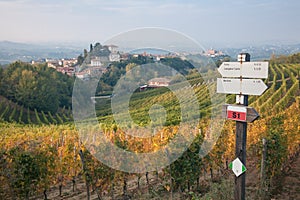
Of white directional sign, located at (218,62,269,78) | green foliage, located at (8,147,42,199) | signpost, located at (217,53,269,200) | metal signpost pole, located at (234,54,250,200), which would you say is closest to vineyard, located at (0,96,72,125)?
green foliage, located at (8,147,42,199)

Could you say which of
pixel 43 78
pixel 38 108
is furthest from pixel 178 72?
Result: pixel 43 78

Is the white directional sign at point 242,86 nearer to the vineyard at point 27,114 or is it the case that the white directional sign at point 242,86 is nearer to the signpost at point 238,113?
the signpost at point 238,113

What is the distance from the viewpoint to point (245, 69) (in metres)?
3.08

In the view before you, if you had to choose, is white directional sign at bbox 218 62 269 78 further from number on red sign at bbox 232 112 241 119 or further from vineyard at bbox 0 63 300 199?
vineyard at bbox 0 63 300 199

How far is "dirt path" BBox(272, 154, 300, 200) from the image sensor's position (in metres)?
6.98

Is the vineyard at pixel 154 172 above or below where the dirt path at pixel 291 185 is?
above

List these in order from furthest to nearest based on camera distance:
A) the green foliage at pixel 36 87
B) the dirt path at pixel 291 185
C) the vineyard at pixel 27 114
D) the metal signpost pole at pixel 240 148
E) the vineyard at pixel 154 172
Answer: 1. the green foliage at pixel 36 87
2. the vineyard at pixel 27 114
3. the dirt path at pixel 291 185
4. the vineyard at pixel 154 172
5. the metal signpost pole at pixel 240 148

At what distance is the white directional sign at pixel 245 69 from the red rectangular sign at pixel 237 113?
369 mm

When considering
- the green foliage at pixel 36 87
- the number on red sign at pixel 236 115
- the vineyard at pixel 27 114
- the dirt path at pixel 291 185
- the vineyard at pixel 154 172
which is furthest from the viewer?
the green foliage at pixel 36 87

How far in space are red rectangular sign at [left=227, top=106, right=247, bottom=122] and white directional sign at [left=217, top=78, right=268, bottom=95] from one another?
190 millimetres

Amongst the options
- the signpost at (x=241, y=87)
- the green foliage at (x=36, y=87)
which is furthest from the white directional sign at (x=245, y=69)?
the green foliage at (x=36, y=87)

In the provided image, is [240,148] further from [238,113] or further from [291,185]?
[291,185]

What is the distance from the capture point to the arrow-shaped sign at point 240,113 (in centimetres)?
310

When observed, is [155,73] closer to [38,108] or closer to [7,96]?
[38,108]
